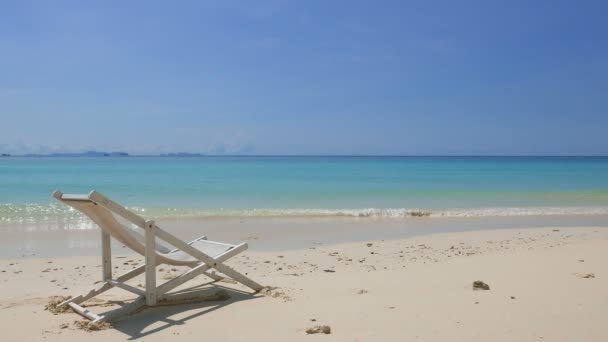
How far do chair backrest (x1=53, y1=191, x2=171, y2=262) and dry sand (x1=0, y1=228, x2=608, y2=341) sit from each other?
0.74m

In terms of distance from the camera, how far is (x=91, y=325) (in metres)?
4.03

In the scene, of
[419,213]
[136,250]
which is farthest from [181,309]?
[419,213]

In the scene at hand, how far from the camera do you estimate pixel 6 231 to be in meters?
11.1

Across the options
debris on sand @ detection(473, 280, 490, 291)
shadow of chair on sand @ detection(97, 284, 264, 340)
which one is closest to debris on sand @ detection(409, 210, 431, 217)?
debris on sand @ detection(473, 280, 490, 291)

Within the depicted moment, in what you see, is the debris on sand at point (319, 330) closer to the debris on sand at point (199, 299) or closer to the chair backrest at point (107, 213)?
the debris on sand at point (199, 299)

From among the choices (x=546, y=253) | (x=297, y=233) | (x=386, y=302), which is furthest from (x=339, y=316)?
(x=297, y=233)

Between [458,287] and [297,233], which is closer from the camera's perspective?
[458,287]

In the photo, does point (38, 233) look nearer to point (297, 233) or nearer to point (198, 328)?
point (297, 233)

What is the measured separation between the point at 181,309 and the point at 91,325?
0.87 metres

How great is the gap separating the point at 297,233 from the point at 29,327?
7126 millimetres

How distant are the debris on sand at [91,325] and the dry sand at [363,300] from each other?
0.04 metres

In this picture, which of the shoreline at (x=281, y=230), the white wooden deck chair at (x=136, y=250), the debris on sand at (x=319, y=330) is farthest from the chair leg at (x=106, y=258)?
the shoreline at (x=281, y=230)

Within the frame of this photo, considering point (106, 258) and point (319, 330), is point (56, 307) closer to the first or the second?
point (106, 258)

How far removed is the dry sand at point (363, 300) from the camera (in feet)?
12.6
